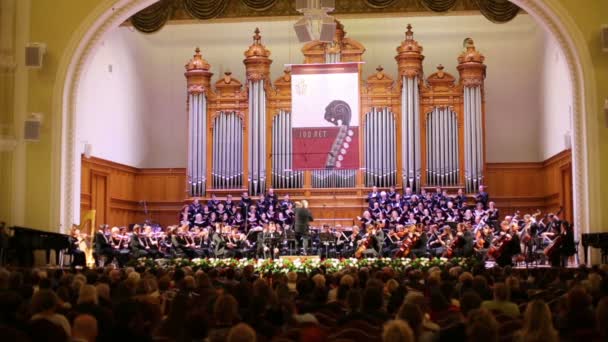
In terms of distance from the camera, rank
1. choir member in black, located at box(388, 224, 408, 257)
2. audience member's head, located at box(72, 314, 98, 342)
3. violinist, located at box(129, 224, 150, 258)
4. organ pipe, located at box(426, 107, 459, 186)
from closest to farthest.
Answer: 1. audience member's head, located at box(72, 314, 98, 342)
2. violinist, located at box(129, 224, 150, 258)
3. choir member in black, located at box(388, 224, 408, 257)
4. organ pipe, located at box(426, 107, 459, 186)

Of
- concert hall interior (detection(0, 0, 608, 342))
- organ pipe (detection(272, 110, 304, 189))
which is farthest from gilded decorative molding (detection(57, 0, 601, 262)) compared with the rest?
organ pipe (detection(272, 110, 304, 189))

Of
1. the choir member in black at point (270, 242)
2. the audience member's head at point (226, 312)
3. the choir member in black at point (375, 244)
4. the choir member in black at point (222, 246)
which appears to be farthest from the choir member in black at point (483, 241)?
the audience member's head at point (226, 312)

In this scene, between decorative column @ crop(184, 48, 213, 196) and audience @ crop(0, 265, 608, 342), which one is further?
decorative column @ crop(184, 48, 213, 196)

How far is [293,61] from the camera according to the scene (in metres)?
24.6

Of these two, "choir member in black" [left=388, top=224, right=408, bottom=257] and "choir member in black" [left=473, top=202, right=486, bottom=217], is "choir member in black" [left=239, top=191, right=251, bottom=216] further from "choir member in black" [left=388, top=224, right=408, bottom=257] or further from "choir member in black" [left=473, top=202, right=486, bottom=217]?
"choir member in black" [left=473, top=202, right=486, bottom=217]

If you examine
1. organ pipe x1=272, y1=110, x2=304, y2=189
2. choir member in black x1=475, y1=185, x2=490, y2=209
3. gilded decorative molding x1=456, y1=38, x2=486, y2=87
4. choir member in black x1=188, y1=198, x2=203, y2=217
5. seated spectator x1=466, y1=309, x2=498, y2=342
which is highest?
gilded decorative molding x1=456, y1=38, x2=486, y2=87

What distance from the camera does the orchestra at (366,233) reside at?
16547 mm

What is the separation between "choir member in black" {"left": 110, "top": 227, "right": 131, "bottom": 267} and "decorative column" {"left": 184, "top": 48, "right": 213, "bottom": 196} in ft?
16.2

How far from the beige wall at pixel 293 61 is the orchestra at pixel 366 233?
3.00m

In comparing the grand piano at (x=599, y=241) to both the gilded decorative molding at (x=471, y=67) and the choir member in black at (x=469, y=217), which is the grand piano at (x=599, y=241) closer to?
the choir member in black at (x=469, y=217)

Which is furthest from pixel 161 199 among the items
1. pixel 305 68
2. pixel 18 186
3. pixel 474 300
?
pixel 474 300

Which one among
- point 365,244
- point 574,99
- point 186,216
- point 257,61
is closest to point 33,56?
point 186,216

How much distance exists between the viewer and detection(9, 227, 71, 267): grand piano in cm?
1473

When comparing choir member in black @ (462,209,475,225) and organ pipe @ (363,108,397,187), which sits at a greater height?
organ pipe @ (363,108,397,187)
